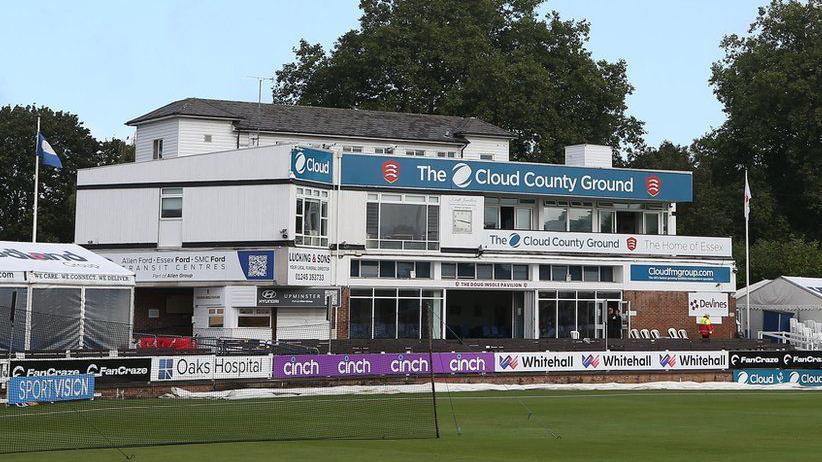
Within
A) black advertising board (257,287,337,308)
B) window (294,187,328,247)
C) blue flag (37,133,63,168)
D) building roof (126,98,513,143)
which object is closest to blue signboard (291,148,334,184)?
window (294,187,328,247)

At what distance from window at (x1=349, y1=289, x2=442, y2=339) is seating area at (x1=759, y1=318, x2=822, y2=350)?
15637mm

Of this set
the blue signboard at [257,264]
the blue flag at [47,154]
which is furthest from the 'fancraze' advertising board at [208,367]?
the blue signboard at [257,264]

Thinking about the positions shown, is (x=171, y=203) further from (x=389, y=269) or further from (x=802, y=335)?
(x=802, y=335)

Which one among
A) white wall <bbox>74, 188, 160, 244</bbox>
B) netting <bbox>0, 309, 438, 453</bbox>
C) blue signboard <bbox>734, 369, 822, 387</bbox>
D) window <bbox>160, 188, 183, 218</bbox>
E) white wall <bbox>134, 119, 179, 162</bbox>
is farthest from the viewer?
white wall <bbox>134, 119, 179, 162</bbox>

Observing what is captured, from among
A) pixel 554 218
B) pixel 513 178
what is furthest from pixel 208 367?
pixel 554 218

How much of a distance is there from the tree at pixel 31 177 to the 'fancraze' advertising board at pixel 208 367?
42456mm

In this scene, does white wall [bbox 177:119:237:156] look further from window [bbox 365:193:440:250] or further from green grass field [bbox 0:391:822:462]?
green grass field [bbox 0:391:822:462]

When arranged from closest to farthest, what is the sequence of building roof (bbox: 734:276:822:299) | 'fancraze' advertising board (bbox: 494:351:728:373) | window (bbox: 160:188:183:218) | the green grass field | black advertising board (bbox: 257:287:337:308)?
the green grass field
'fancraze' advertising board (bbox: 494:351:728:373)
black advertising board (bbox: 257:287:337:308)
window (bbox: 160:188:183:218)
building roof (bbox: 734:276:822:299)

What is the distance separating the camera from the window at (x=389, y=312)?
174 feet

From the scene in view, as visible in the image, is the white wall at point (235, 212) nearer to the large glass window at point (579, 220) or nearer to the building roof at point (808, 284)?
the large glass window at point (579, 220)

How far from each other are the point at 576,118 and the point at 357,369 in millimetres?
44848

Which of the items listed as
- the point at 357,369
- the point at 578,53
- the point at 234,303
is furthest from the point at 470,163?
the point at 578,53

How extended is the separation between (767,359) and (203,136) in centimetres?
2699

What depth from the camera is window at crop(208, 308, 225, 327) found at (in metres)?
51.2
